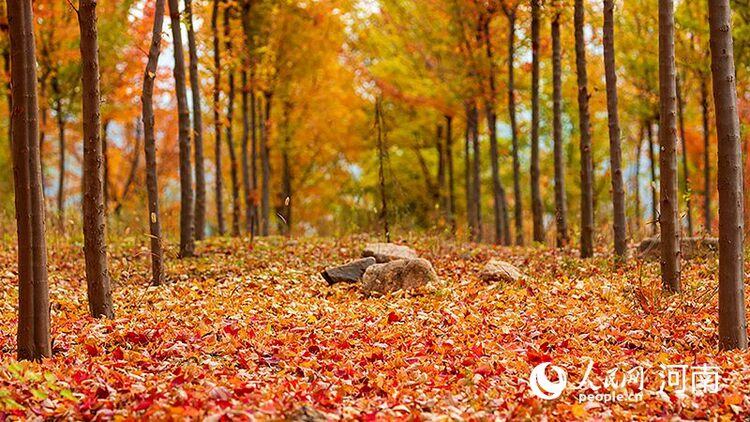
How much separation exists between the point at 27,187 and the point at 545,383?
12.4 ft

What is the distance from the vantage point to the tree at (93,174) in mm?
7009

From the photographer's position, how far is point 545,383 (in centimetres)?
520

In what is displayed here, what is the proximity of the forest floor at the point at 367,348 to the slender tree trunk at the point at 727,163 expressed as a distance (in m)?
0.54

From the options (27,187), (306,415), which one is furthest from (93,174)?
(306,415)

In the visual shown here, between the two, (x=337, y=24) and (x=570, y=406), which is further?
(x=337, y=24)

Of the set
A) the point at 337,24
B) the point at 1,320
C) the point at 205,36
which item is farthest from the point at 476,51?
the point at 1,320

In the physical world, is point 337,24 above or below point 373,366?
above

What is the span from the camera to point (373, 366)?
5.77 m

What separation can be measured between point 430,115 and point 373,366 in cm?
1609

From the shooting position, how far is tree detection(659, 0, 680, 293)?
744 cm

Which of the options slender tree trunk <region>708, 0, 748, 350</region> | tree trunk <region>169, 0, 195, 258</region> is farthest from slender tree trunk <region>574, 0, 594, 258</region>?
tree trunk <region>169, 0, 195, 258</region>

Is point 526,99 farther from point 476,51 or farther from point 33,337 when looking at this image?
point 33,337

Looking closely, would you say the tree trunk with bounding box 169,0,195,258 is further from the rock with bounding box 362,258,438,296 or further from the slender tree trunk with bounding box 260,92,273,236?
the slender tree trunk with bounding box 260,92,273,236

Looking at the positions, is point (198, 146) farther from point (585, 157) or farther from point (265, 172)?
point (585, 157)
